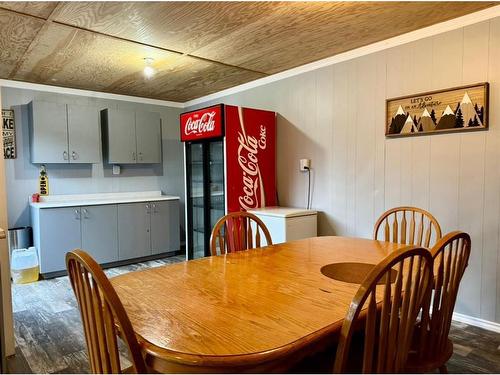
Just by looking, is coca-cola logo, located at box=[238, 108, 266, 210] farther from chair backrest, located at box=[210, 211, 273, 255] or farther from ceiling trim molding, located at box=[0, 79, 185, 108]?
ceiling trim molding, located at box=[0, 79, 185, 108]

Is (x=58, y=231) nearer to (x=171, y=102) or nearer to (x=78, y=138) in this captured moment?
(x=78, y=138)

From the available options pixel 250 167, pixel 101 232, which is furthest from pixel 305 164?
pixel 101 232

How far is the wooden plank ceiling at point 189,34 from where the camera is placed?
2342mm

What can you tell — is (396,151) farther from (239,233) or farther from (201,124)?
(201,124)

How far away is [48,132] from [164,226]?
1.81 meters

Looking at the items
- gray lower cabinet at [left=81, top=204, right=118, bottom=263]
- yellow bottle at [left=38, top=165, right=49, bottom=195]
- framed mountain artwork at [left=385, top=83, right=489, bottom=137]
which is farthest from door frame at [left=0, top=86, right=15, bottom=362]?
framed mountain artwork at [left=385, top=83, right=489, bottom=137]

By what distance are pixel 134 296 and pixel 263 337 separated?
59cm

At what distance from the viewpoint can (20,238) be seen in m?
4.01

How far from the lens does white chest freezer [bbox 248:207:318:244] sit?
3293 mm

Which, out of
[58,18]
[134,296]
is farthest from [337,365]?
[58,18]

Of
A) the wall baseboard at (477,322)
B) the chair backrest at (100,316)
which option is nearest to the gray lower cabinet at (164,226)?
the wall baseboard at (477,322)

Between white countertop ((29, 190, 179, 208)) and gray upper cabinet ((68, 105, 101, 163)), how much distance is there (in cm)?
51

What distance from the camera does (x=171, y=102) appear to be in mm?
5398

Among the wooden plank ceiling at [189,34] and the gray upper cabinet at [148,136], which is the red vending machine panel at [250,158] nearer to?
the wooden plank ceiling at [189,34]
